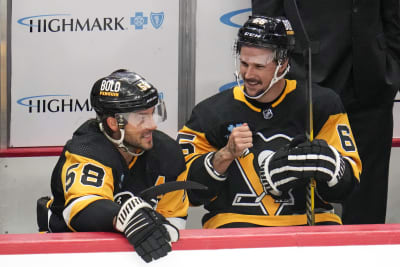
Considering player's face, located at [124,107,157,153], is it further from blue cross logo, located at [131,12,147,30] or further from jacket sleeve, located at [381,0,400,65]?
blue cross logo, located at [131,12,147,30]

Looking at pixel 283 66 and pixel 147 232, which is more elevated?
pixel 283 66

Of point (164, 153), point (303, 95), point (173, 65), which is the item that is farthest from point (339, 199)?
point (173, 65)

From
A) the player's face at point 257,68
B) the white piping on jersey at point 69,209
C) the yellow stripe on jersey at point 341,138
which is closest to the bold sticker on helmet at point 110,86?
the white piping on jersey at point 69,209

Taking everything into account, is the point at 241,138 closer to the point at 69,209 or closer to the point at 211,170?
the point at 211,170

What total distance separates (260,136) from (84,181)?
69 cm

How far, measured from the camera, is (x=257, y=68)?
8.97 feet

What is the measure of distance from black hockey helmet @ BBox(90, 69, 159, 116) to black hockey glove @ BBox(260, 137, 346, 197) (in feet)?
1.40

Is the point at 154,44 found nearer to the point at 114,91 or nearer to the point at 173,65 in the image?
the point at 173,65

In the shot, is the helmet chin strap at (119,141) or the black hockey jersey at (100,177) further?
the helmet chin strap at (119,141)

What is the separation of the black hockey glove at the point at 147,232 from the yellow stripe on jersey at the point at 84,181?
0.67ft

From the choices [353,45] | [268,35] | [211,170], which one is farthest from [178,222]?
[353,45]

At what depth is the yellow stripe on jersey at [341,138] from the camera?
106 inches

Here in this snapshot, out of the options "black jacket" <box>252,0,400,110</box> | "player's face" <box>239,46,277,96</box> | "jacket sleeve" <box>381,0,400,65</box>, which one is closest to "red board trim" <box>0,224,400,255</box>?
"player's face" <box>239,46,277,96</box>

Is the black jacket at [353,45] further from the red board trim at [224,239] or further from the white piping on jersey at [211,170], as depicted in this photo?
the red board trim at [224,239]
